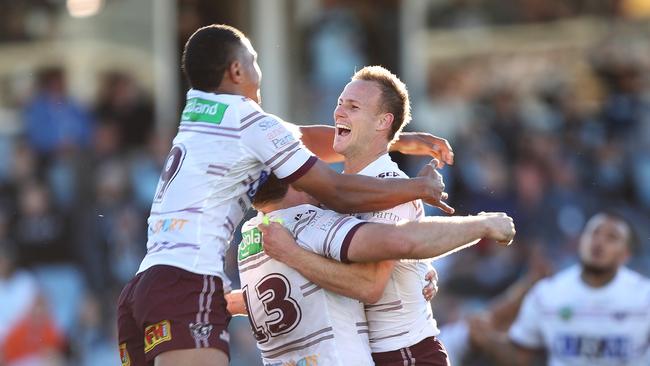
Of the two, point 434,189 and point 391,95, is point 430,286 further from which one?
point 391,95

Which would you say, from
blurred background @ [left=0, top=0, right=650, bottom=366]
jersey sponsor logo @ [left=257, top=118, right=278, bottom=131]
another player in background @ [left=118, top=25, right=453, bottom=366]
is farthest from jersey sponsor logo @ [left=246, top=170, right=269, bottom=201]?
blurred background @ [left=0, top=0, right=650, bottom=366]

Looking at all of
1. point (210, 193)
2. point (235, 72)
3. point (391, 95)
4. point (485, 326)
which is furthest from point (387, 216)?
point (485, 326)

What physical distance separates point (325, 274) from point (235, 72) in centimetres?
108

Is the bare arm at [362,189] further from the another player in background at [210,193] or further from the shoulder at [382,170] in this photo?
the shoulder at [382,170]

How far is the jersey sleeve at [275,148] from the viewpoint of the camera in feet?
21.0

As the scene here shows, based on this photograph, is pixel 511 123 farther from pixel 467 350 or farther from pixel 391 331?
pixel 391 331

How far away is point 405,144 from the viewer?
7.30 meters

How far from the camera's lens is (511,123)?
1419 cm

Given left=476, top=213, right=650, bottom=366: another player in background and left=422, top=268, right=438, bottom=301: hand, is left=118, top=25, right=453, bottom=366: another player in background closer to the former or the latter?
left=422, top=268, right=438, bottom=301: hand

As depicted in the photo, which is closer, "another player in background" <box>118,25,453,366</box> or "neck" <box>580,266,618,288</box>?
"another player in background" <box>118,25,453,366</box>

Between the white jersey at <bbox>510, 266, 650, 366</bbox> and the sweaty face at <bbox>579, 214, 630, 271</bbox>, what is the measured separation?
202 mm

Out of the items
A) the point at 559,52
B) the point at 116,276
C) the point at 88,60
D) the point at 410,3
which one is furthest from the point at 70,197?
the point at 559,52

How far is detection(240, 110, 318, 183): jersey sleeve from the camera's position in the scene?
6.40 meters

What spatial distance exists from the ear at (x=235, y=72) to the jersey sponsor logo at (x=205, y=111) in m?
0.17
